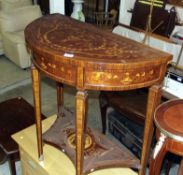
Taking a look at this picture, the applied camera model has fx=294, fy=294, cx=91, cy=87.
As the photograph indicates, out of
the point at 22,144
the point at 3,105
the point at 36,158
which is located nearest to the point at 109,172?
the point at 36,158

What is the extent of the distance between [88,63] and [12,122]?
1.13 meters

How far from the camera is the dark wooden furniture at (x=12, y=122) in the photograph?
179cm

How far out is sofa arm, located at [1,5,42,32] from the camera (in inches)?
140

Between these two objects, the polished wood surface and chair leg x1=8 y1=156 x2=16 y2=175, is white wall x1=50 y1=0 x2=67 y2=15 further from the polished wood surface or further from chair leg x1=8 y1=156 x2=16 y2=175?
chair leg x1=8 y1=156 x2=16 y2=175

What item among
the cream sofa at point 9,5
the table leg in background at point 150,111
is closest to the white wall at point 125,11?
the cream sofa at point 9,5

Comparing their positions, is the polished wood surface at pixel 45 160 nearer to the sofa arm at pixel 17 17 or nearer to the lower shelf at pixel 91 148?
the lower shelf at pixel 91 148

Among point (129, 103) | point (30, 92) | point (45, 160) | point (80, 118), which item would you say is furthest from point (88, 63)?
point (30, 92)

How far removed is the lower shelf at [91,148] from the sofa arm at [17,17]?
216 cm

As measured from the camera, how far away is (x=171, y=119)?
1.17 metres

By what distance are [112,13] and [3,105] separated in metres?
1.67

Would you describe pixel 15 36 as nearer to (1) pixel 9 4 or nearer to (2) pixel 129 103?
(1) pixel 9 4

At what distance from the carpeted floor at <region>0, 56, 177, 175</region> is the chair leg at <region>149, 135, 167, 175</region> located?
50.1 inches

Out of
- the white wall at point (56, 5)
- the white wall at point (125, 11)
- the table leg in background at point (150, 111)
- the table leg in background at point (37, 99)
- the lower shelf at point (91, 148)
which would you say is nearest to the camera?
the table leg in background at point (150, 111)

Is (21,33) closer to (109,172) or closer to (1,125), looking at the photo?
(1,125)
